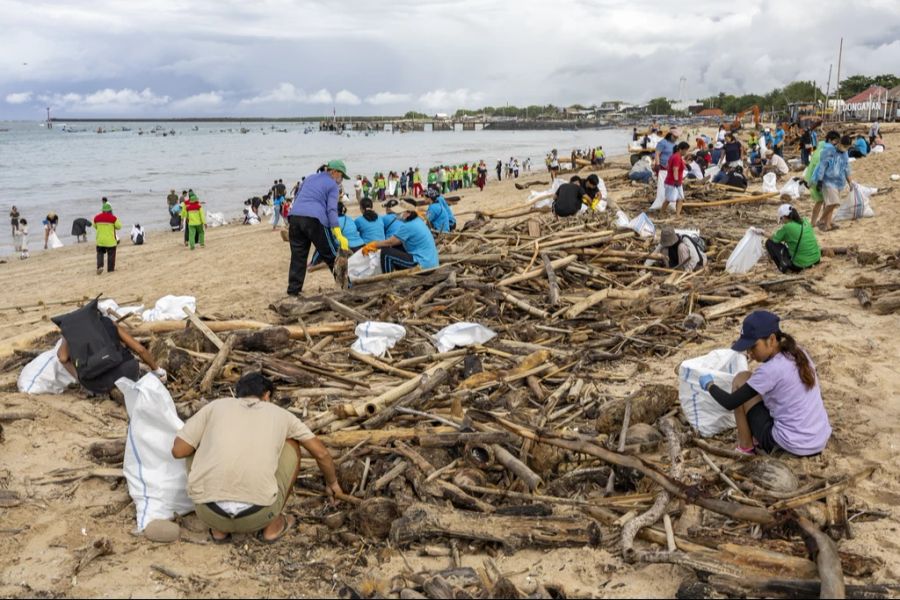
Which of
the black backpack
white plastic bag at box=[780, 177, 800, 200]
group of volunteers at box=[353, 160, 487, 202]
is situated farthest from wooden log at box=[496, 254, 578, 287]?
group of volunteers at box=[353, 160, 487, 202]

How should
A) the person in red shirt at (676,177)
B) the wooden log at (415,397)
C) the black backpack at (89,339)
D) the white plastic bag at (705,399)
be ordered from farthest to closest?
the person in red shirt at (676,177) → the black backpack at (89,339) → the wooden log at (415,397) → the white plastic bag at (705,399)

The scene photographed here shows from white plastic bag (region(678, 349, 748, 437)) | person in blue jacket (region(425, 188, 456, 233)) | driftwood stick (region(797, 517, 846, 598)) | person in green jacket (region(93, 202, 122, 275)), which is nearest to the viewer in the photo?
driftwood stick (region(797, 517, 846, 598))

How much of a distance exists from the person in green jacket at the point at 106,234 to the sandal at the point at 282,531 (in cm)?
1236

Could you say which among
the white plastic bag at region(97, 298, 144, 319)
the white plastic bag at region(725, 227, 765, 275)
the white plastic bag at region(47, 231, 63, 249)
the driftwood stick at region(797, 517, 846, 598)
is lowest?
the white plastic bag at region(47, 231, 63, 249)

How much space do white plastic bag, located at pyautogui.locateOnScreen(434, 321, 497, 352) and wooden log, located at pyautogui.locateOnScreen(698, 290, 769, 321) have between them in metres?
2.35

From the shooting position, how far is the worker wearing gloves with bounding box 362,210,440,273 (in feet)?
28.9

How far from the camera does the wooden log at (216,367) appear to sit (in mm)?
6141

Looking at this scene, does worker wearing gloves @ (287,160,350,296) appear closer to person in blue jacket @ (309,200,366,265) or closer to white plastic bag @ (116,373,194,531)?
person in blue jacket @ (309,200,366,265)

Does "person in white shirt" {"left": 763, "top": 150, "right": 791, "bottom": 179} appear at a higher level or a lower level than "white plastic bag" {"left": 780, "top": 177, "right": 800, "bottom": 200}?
higher

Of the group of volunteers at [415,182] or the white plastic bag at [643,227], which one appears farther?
the group of volunteers at [415,182]

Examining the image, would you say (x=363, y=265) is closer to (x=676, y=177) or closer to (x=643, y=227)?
(x=643, y=227)

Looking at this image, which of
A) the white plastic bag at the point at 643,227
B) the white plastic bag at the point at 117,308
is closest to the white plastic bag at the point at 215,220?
the white plastic bag at the point at 117,308

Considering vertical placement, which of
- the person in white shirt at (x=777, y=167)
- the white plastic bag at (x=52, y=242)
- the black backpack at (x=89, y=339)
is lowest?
the white plastic bag at (x=52, y=242)

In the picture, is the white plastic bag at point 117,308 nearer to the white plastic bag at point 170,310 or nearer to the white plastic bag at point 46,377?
the white plastic bag at point 170,310
